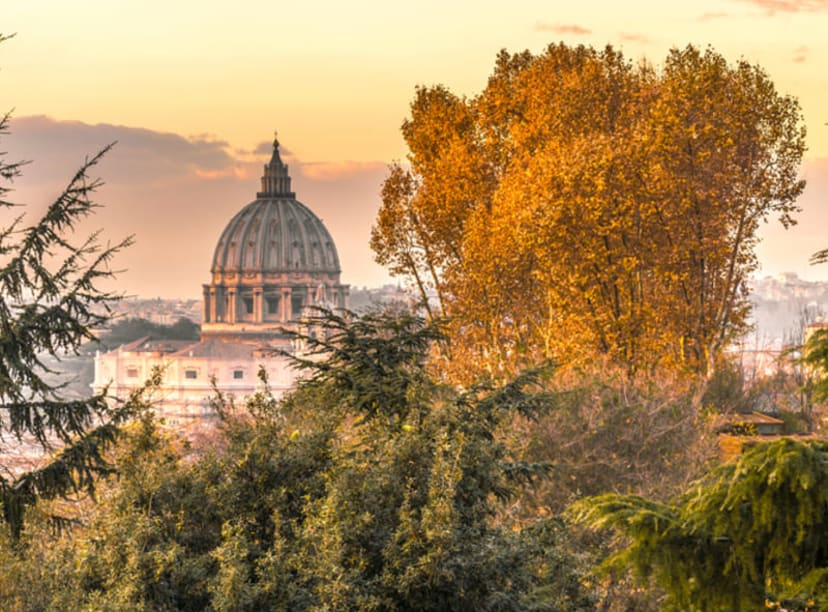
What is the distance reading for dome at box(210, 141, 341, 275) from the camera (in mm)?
168250

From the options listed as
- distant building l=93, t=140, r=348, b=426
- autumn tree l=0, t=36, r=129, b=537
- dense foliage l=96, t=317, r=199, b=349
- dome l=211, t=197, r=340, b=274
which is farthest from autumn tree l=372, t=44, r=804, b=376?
dome l=211, t=197, r=340, b=274

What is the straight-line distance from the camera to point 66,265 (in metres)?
12.1

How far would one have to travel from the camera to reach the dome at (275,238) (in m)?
168

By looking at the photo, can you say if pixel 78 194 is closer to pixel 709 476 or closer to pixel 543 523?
pixel 543 523

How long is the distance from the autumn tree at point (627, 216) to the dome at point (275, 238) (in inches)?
5719

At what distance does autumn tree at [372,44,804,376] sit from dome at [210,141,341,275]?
145254 millimetres

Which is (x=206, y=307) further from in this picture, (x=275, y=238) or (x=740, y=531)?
(x=740, y=531)

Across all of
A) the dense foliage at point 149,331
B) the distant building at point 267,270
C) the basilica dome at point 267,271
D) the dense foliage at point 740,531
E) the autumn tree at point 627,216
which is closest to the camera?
the dense foliage at point 740,531

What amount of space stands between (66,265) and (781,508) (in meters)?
9.00

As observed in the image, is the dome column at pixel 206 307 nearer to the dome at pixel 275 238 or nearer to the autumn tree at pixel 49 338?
the dome at pixel 275 238

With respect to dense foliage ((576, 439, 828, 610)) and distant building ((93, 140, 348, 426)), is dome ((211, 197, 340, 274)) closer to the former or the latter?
distant building ((93, 140, 348, 426))

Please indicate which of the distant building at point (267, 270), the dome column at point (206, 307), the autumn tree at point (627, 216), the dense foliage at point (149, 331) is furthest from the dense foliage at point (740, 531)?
the dome column at point (206, 307)

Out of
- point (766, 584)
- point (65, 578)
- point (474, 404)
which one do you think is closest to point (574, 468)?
point (474, 404)

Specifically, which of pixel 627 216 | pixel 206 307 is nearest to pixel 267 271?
pixel 206 307
